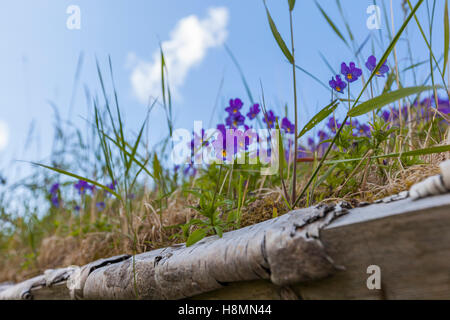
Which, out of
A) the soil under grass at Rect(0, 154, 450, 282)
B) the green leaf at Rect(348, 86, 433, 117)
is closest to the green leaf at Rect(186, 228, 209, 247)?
the soil under grass at Rect(0, 154, 450, 282)

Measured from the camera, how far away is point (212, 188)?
167 centimetres

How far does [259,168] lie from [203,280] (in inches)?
31.8

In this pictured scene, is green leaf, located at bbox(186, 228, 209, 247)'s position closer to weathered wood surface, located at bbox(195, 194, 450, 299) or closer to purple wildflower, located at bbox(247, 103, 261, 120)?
weathered wood surface, located at bbox(195, 194, 450, 299)

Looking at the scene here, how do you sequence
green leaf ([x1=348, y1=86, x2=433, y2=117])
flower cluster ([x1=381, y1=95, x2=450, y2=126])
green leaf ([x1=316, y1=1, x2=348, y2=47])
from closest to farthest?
1. green leaf ([x1=348, y1=86, x2=433, y2=117])
2. green leaf ([x1=316, y1=1, x2=348, y2=47])
3. flower cluster ([x1=381, y1=95, x2=450, y2=126])

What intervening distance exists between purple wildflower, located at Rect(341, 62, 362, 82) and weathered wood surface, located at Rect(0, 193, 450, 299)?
0.57 m

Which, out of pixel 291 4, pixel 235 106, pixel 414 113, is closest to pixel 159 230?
pixel 235 106

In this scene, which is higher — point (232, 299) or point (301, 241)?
point (301, 241)

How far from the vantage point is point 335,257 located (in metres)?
0.72

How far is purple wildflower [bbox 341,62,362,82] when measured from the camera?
3.98ft

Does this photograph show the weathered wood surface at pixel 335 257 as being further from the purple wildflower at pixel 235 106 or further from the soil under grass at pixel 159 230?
the purple wildflower at pixel 235 106

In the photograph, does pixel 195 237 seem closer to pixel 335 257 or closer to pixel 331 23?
pixel 335 257
